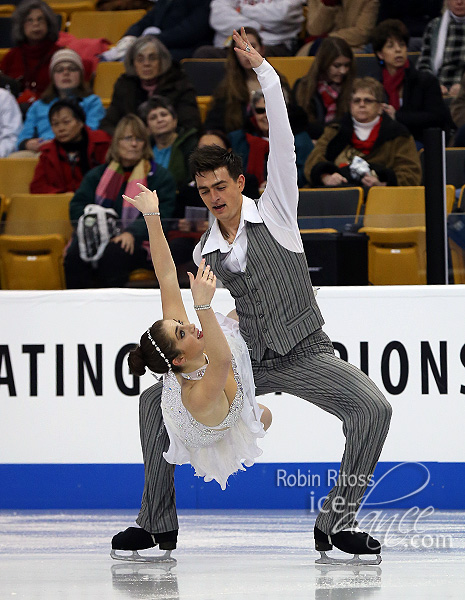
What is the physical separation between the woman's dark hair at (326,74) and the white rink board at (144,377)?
7.24ft

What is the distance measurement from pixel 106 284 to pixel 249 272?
144 centimetres

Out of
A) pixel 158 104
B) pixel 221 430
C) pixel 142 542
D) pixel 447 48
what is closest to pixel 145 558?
pixel 142 542

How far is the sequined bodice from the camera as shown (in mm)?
3424

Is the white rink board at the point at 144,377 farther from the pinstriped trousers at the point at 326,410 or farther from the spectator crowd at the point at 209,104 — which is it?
the pinstriped trousers at the point at 326,410

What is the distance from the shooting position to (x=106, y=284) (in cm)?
478

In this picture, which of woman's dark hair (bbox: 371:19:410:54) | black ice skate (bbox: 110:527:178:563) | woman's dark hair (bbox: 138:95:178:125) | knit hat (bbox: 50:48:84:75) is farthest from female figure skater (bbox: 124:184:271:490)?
knit hat (bbox: 50:48:84:75)

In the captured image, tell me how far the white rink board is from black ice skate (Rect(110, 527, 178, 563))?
101 centimetres

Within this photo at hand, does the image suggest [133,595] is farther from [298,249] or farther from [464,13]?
[464,13]

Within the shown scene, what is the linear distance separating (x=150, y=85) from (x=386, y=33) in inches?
62.7

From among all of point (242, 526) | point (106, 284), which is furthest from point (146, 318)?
point (242, 526)

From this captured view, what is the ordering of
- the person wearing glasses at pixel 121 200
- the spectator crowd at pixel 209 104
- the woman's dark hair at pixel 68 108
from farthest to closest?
the woman's dark hair at pixel 68 108, the spectator crowd at pixel 209 104, the person wearing glasses at pixel 121 200

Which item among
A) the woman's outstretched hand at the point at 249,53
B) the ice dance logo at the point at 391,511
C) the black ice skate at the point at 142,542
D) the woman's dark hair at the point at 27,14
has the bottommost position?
the ice dance logo at the point at 391,511

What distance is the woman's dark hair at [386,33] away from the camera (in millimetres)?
6582

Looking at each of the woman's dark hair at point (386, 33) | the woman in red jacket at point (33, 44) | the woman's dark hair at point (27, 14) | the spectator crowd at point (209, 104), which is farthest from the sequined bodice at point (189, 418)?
the woman's dark hair at point (27, 14)
